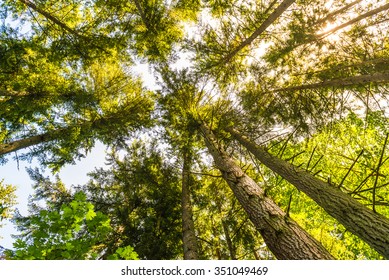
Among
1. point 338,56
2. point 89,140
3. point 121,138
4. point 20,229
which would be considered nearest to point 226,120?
point 338,56

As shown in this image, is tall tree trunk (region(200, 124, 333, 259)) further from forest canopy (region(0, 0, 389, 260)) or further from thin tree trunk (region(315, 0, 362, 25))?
thin tree trunk (region(315, 0, 362, 25))

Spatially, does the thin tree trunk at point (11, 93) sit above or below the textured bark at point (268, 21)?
above

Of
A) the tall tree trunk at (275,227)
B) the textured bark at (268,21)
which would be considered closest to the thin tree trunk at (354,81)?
the textured bark at (268,21)

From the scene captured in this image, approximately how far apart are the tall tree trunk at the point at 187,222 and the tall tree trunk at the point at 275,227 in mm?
1163

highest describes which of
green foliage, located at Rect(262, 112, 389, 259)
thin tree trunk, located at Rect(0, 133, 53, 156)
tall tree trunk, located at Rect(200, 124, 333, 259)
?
thin tree trunk, located at Rect(0, 133, 53, 156)

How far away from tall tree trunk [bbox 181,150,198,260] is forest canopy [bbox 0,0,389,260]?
0.04 meters

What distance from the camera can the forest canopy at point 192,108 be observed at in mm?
5637

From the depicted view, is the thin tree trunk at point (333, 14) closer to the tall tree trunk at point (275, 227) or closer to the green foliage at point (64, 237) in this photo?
the tall tree trunk at point (275, 227)

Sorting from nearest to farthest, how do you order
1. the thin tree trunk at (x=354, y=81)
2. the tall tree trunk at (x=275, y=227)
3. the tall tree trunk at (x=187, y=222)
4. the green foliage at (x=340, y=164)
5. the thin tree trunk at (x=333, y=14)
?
the tall tree trunk at (x=275, y=227) < the thin tree trunk at (x=354, y=81) < the thin tree trunk at (x=333, y=14) < the tall tree trunk at (x=187, y=222) < the green foliage at (x=340, y=164)

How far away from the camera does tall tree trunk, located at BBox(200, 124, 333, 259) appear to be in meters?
3.03

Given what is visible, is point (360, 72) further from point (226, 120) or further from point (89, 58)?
point (89, 58)

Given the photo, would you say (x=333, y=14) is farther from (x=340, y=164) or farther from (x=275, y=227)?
(x=340, y=164)

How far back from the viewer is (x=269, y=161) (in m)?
5.55

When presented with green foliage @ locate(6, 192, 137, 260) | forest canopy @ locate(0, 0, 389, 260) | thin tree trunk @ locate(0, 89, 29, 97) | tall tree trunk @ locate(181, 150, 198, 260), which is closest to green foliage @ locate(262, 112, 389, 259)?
forest canopy @ locate(0, 0, 389, 260)
